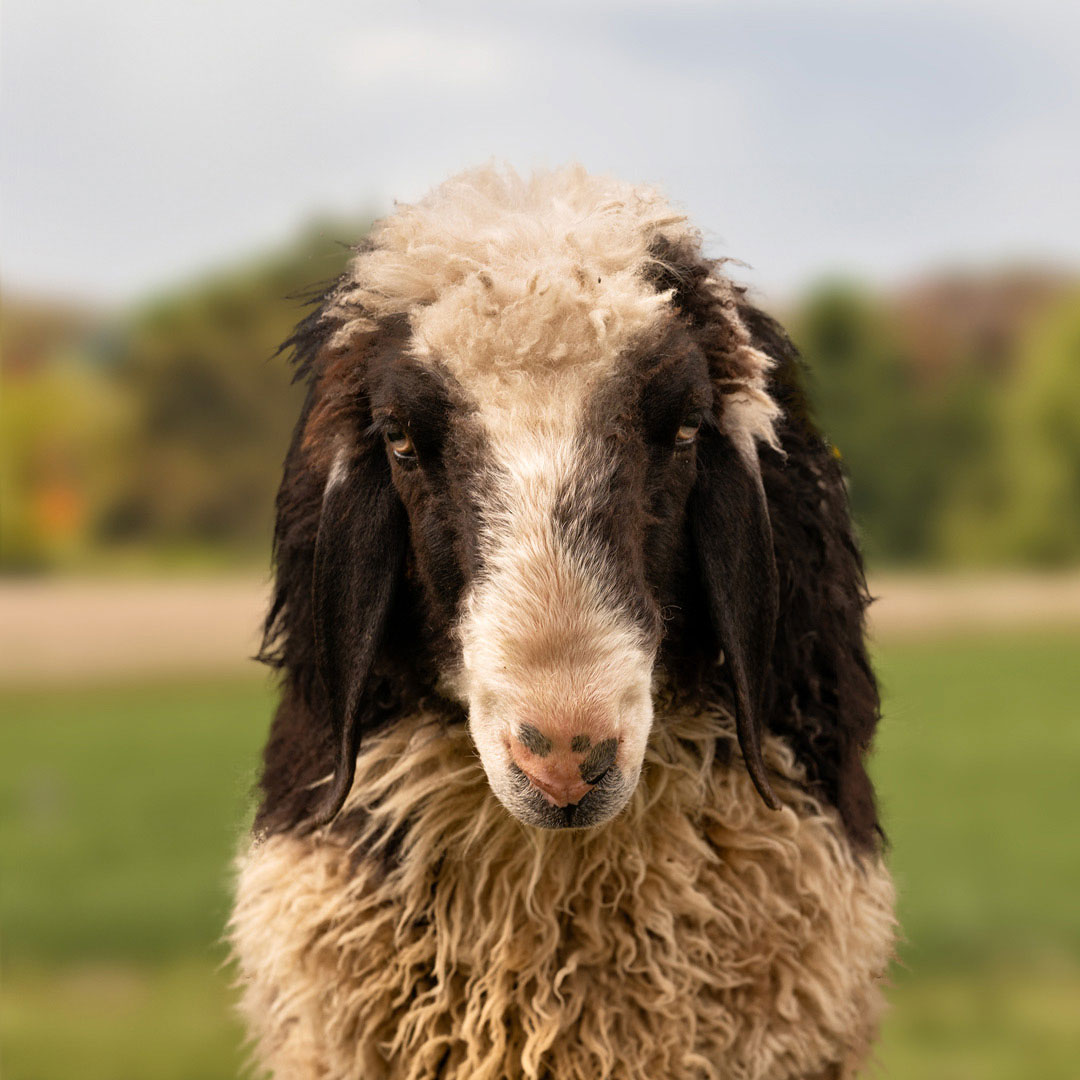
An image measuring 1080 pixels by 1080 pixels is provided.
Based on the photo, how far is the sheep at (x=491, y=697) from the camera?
249cm

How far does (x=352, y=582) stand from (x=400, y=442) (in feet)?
1.16

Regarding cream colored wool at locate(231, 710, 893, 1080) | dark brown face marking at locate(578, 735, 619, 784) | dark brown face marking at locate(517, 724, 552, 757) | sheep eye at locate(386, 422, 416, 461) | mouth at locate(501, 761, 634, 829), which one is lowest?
cream colored wool at locate(231, 710, 893, 1080)

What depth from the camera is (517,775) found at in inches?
92.9

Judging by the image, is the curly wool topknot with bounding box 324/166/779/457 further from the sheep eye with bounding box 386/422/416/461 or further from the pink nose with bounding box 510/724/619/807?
the pink nose with bounding box 510/724/619/807

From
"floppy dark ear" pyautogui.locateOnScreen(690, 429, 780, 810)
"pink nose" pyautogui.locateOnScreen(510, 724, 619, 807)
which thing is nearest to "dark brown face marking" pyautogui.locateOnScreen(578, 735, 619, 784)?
"pink nose" pyautogui.locateOnScreen(510, 724, 619, 807)

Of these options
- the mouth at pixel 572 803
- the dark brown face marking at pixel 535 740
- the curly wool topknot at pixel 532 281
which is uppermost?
the curly wool topknot at pixel 532 281

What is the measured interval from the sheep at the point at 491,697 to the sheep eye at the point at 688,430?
2cm

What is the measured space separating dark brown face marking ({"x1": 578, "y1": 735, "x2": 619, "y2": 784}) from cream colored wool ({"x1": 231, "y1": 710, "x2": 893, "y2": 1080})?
59 cm

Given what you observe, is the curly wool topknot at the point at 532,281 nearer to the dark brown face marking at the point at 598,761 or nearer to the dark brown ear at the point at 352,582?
the dark brown ear at the point at 352,582

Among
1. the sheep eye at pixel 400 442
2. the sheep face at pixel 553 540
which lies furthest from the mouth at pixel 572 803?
the sheep eye at pixel 400 442

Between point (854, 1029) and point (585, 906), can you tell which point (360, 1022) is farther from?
point (854, 1029)

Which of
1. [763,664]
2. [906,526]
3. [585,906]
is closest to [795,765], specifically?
[763,664]

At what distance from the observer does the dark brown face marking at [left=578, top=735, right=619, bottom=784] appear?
7.50 ft

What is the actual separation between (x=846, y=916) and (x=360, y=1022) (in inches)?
48.2
